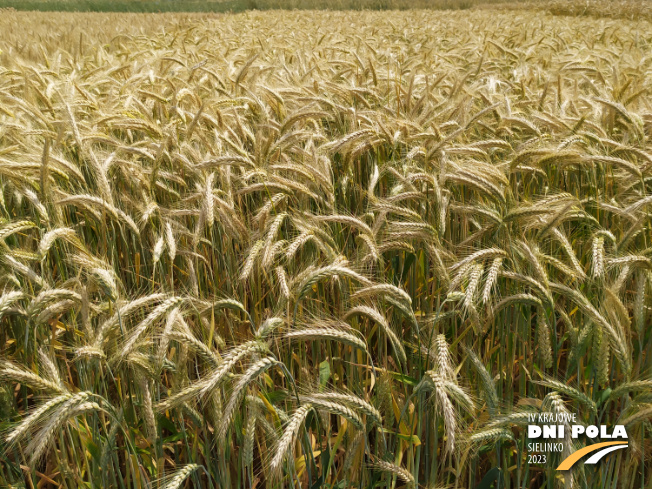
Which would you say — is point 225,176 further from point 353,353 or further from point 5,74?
point 5,74

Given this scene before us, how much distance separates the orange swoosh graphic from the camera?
129cm

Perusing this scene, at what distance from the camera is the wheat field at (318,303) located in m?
1.35

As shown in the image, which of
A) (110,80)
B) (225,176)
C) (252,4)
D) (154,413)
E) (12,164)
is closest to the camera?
(154,413)

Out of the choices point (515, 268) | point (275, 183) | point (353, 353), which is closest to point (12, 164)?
point (275, 183)

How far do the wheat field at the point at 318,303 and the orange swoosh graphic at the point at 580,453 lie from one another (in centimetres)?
4

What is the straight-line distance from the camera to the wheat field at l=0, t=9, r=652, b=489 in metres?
1.35

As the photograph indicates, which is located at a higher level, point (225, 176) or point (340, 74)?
point (340, 74)

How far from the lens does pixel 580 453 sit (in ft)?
4.46

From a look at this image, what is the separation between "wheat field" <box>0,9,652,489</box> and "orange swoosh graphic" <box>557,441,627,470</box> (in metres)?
0.04

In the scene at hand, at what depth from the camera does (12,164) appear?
1.86 metres

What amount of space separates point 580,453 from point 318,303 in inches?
37.8

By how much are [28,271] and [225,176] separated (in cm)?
86

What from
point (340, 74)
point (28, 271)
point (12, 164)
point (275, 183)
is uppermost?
point (340, 74)

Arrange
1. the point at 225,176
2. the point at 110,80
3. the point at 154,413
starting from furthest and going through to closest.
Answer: the point at 110,80 → the point at 225,176 → the point at 154,413
